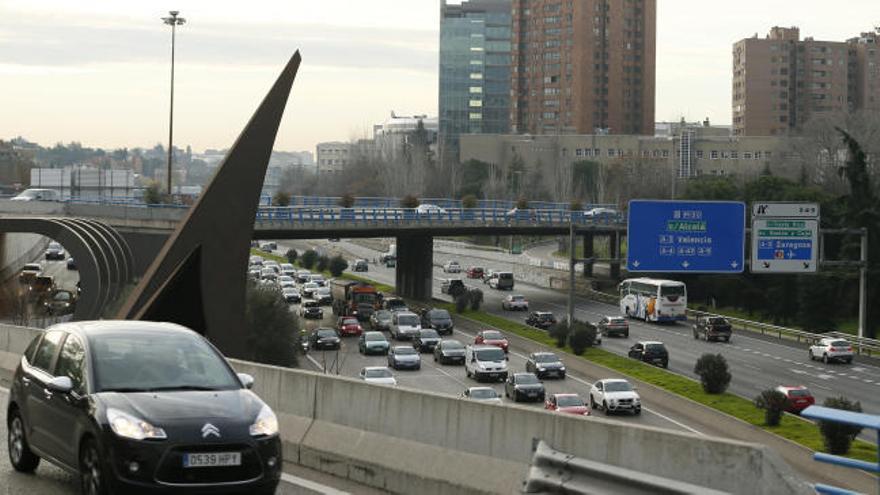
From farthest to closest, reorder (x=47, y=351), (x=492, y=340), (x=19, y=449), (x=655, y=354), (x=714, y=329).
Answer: (x=714, y=329)
(x=492, y=340)
(x=655, y=354)
(x=19, y=449)
(x=47, y=351)

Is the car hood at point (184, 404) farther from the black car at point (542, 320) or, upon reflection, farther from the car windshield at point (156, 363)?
the black car at point (542, 320)

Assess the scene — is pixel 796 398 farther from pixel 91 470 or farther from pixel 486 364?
pixel 91 470

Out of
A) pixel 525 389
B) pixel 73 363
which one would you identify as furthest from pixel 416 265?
pixel 73 363

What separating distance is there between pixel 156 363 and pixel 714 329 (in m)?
64.6

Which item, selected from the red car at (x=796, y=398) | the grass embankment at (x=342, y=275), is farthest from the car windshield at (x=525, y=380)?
the grass embankment at (x=342, y=275)

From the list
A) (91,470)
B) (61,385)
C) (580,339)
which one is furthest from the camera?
(580,339)

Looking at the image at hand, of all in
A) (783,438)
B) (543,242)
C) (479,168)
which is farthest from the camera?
(479,168)

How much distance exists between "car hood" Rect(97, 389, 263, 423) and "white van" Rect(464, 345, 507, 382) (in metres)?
47.1

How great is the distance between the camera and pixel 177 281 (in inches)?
955

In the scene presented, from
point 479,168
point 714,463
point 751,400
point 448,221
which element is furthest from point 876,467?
point 479,168

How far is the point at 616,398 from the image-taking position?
47.0 metres

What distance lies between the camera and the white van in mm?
58094

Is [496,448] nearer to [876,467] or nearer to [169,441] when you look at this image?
[169,441]

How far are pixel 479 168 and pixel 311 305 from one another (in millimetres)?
93770
